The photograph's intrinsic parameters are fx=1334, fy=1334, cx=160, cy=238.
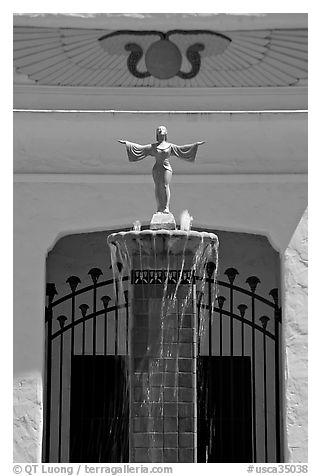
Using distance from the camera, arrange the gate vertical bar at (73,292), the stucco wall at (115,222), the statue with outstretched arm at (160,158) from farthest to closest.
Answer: the stucco wall at (115,222), the gate vertical bar at (73,292), the statue with outstretched arm at (160,158)

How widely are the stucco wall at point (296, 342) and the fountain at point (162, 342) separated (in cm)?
299

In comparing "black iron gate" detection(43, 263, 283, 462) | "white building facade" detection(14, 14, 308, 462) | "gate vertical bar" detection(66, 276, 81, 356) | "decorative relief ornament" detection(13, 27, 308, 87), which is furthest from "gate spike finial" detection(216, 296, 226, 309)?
"decorative relief ornament" detection(13, 27, 308, 87)

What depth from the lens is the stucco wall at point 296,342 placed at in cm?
1369

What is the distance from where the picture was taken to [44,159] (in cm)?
1412

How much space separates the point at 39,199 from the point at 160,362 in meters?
3.87

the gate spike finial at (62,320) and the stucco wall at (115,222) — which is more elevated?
the stucco wall at (115,222)

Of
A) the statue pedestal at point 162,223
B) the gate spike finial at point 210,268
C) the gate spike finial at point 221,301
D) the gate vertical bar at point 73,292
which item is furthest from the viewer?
the gate spike finial at point 210,268

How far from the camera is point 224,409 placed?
14914 mm

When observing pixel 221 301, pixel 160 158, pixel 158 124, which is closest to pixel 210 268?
pixel 221 301

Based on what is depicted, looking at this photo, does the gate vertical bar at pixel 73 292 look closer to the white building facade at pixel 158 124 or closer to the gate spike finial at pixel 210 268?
the white building facade at pixel 158 124

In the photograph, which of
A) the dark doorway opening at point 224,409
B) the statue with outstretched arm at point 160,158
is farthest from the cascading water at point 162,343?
the dark doorway opening at point 224,409

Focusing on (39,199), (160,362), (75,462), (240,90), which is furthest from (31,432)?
(240,90)

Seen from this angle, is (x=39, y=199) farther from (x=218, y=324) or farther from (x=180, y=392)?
(x=180, y=392)

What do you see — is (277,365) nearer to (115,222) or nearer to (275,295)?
(275,295)
